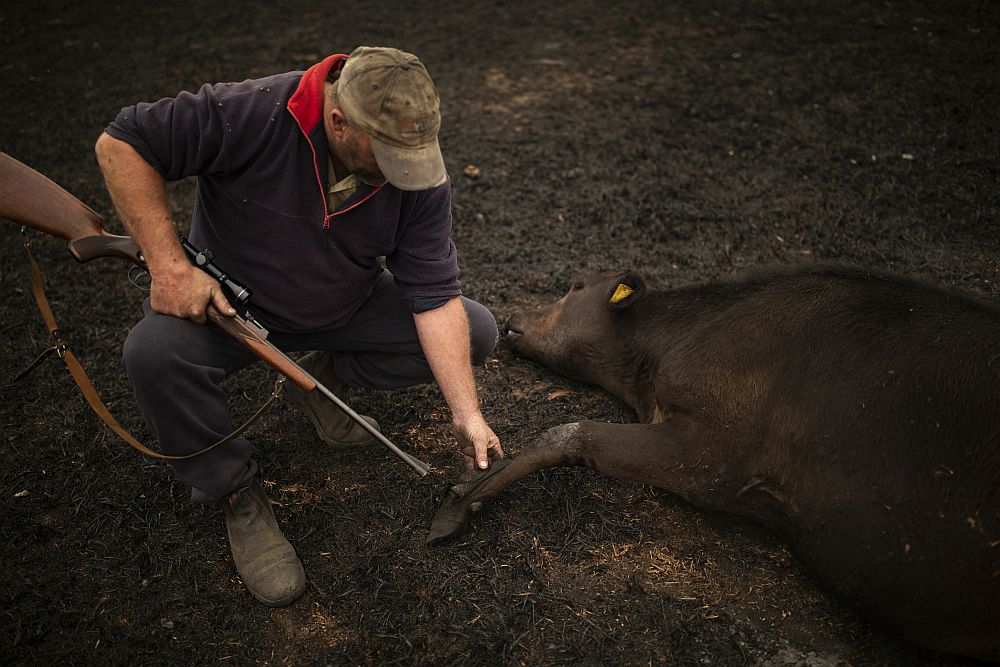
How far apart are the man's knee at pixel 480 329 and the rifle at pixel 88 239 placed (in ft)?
2.52

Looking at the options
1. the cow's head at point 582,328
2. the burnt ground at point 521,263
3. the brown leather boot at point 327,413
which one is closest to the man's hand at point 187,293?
the brown leather boot at point 327,413

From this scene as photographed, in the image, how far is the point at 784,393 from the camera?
3.20 meters

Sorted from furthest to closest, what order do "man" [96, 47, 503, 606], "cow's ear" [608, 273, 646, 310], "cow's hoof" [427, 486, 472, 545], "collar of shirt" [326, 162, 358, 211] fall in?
1. "cow's ear" [608, 273, 646, 310]
2. "cow's hoof" [427, 486, 472, 545]
3. "collar of shirt" [326, 162, 358, 211]
4. "man" [96, 47, 503, 606]

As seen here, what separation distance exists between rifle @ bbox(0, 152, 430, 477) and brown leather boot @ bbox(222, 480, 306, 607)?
0.62 metres

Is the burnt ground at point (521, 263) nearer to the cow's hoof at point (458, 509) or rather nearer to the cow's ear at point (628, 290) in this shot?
the cow's hoof at point (458, 509)

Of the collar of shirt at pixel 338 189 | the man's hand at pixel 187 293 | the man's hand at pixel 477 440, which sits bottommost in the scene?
the man's hand at pixel 477 440

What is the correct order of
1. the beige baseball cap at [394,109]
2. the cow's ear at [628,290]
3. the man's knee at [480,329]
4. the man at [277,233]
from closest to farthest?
the beige baseball cap at [394,109], the man at [277,233], the man's knee at [480,329], the cow's ear at [628,290]

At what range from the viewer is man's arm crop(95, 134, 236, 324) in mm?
2818

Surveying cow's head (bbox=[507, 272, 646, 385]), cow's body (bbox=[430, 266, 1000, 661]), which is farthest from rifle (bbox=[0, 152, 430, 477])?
cow's head (bbox=[507, 272, 646, 385])

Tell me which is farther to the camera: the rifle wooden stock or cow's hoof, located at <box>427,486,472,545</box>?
cow's hoof, located at <box>427,486,472,545</box>

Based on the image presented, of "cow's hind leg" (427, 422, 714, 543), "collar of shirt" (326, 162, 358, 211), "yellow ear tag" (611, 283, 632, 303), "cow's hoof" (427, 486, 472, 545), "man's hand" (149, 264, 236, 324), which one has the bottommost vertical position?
"cow's hoof" (427, 486, 472, 545)

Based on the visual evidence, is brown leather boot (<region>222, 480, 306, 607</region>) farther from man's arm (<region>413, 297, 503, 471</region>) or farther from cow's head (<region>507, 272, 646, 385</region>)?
cow's head (<region>507, 272, 646, 385</region>)

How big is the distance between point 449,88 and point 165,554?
17.3 feet

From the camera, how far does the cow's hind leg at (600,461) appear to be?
3309mm
